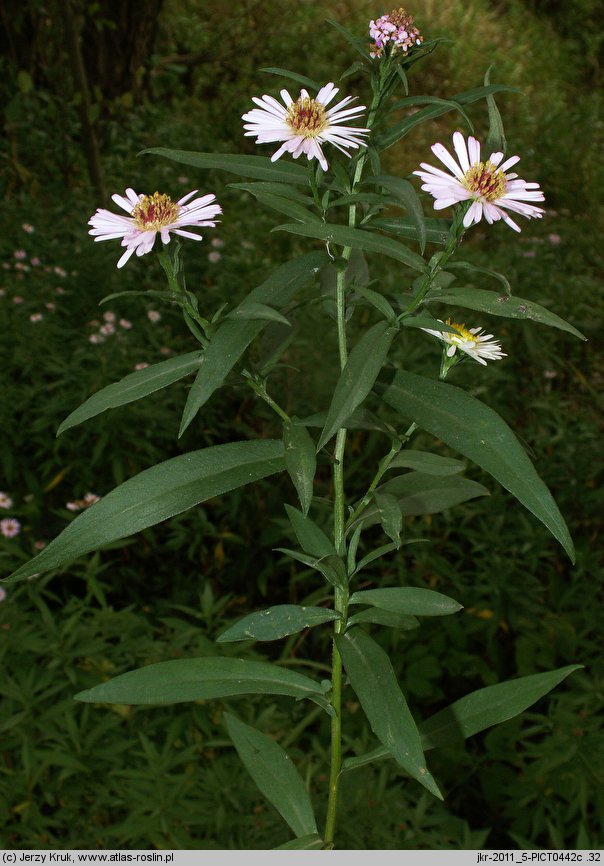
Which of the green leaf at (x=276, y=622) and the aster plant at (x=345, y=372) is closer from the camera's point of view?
the aster plant at (x=345, y=372)

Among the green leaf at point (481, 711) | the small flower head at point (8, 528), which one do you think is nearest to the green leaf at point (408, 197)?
the green leaf at point (481, 711)

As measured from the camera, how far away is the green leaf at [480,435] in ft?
1.97

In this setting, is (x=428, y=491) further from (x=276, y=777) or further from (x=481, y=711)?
(x=276, y=777)

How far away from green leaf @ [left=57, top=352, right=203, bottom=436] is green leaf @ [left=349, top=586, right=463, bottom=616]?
0.24 m

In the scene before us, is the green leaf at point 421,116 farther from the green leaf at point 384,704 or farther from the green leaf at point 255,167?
the green leaf at point 384,704

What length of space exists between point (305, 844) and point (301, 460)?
374 mm

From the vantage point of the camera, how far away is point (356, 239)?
63 cm

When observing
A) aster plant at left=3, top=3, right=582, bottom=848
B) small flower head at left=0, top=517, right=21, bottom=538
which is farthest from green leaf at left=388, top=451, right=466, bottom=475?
small flower head at left=0, top=517, right=21, bottom=538

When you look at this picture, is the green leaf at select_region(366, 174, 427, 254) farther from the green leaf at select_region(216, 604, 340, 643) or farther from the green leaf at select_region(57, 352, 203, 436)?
the green leaf at select_region(216, 604, 340, 643)

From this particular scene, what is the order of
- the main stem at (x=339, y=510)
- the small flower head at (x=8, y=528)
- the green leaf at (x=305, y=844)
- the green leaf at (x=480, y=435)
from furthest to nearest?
1. the small flower head at (x=8, y=528)
2. the green leaf at (x=305, y=844)
3. the main stem at (x=339, y=510)
4. the green leaf at (x=480, y=435)

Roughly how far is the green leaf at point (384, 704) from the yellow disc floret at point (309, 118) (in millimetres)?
409

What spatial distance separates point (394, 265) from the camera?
2965mm

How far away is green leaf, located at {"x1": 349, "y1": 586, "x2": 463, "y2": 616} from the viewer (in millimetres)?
744
